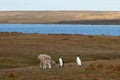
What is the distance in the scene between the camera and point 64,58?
41.6m

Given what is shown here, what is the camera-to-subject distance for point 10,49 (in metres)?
45.3

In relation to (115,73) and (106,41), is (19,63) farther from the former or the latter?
(106,41)

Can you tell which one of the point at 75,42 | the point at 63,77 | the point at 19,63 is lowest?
the point at 63,77

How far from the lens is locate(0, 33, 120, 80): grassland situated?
25419 mm

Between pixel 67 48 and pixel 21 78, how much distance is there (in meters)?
23.5

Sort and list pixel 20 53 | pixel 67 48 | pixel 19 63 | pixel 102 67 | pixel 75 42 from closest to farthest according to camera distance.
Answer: pixel 102 67, pixel 19 63, pixel 20 53, pixel 67 48, pixel 75 42

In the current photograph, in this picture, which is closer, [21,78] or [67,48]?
[21,78]

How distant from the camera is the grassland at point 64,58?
2542 centimetres

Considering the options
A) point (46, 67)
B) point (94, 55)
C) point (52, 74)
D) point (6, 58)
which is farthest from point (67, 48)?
point (52, 74)

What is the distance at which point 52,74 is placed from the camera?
26.0m

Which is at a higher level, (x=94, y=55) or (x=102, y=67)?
(x=94, y=55)

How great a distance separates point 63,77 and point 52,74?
1.63 meters

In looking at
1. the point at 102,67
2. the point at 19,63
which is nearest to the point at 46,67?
the point at 102,67

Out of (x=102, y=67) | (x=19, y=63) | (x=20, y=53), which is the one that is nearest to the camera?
(x=102, y=67)
